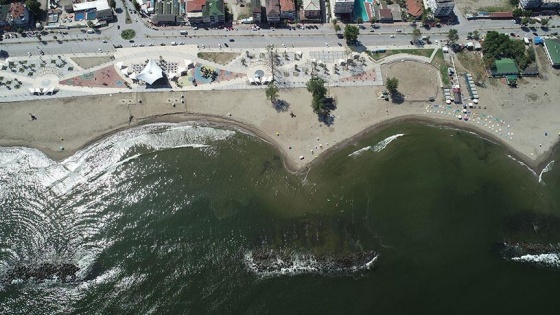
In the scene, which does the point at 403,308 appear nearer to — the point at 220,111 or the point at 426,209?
the point at 426,209

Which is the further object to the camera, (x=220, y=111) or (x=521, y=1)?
(x=521, y=1)

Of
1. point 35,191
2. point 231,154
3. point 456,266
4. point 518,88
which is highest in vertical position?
point 518,88

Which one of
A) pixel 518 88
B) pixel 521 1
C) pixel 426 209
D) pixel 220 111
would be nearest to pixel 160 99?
pixel 220 111

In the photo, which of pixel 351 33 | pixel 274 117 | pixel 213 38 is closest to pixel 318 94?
pixel 274 117

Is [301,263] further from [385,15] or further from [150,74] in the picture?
[385,15]

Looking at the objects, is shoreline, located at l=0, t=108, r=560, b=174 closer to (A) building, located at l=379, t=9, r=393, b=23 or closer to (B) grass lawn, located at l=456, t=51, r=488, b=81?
(B) grass lawn, located at l=456, t=51, r=488, b=81

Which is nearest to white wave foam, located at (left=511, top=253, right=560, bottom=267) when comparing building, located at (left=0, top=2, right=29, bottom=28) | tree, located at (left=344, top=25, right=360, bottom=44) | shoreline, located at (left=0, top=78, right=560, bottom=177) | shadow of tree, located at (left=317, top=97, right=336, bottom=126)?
shoreline, located at (left=0, top=78, right=560, bottom=177)

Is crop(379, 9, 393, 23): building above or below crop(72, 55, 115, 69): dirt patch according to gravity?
above
